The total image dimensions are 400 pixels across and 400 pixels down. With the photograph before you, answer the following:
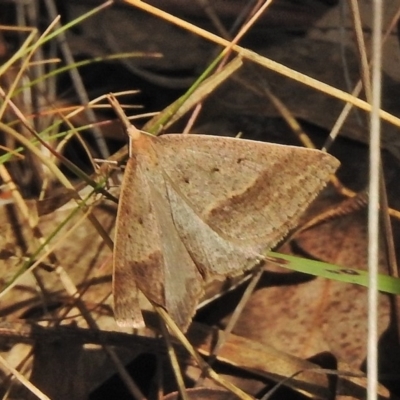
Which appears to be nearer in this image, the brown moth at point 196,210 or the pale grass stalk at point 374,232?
the pale grass stalk at point 374,232

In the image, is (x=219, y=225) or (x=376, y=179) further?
(x=219, y=225)

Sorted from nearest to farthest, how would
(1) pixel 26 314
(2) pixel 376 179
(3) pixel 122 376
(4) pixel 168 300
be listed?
(2) pixel 376 179, (4) pixel 168 300, (3) pixel 122 376, (1) pixel 26 314

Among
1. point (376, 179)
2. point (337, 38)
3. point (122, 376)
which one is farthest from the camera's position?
point (337, 38)

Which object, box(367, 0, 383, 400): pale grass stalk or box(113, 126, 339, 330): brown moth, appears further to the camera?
box(113, 126, 339, 330): brown moth

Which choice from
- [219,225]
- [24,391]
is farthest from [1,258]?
[219,225]

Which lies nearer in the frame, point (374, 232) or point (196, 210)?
point (374, 232)

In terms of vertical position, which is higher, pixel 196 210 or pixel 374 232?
pixel 374 232

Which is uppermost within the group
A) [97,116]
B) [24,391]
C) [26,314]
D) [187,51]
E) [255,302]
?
[187,51]

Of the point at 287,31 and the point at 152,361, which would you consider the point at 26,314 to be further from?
the point at 287,31
